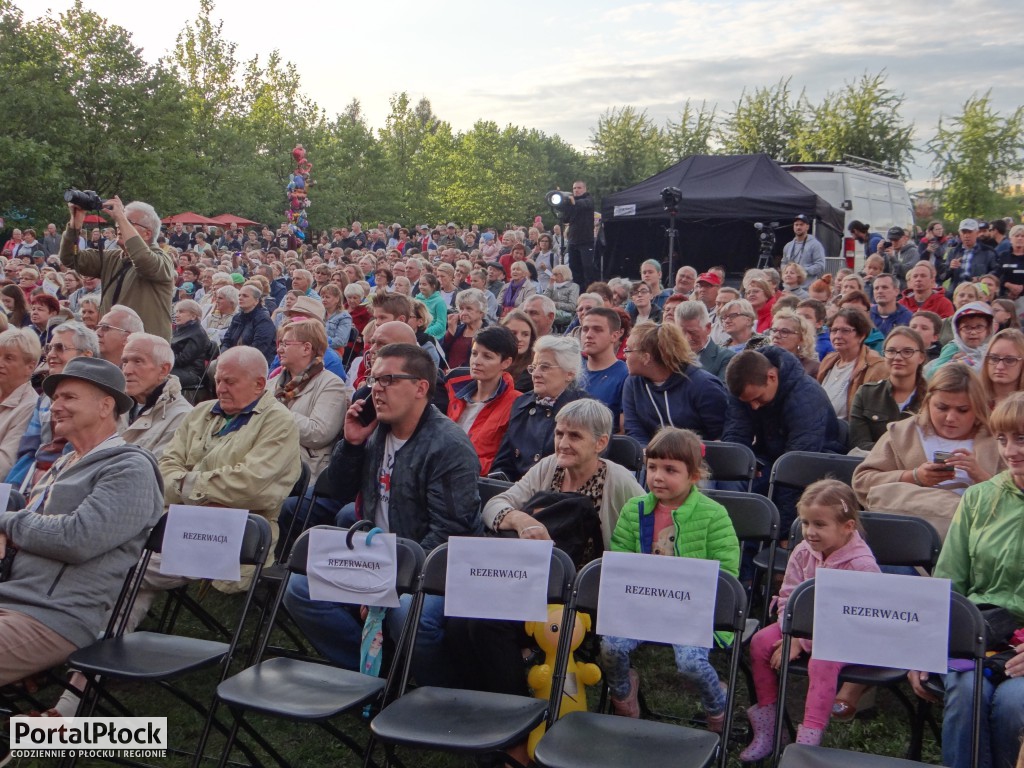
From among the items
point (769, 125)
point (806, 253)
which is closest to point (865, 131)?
point (769, 125)

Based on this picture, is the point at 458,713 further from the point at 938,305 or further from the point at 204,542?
the point at 938,305

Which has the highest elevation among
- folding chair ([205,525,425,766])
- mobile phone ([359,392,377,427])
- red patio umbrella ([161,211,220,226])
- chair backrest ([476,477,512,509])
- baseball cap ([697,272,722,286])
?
red patio umbrella ([161,211,220,226])

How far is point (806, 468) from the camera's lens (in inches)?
183

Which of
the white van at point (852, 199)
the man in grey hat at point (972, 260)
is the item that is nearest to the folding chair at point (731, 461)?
the man in grey hat at point (972, 260)

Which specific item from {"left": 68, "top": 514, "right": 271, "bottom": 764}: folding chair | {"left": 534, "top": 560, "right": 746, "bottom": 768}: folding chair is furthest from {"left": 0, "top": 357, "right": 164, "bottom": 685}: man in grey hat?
{"left": 534, "top": 560, "right": 746, "bottom": 768}: folding chair

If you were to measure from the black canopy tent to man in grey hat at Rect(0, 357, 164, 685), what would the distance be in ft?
41.2

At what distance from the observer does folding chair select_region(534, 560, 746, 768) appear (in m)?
2.75

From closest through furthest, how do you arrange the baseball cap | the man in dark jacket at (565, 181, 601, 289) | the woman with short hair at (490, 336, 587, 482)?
1. the woman with short hair at (490, 336, 587, 482)
2. the baseball cap
3. the man in dark jacket at (565, 181, 601, 289)

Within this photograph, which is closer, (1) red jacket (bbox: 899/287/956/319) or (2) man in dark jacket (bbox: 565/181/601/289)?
(1) red jacket (bbox: 899/287/956/319)

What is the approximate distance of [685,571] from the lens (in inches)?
123

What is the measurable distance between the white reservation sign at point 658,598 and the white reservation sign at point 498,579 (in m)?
0.23

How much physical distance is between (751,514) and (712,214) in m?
11.9

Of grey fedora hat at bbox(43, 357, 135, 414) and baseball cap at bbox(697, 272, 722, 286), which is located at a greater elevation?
baseball cap at bbox(697, 272, 722, 286)

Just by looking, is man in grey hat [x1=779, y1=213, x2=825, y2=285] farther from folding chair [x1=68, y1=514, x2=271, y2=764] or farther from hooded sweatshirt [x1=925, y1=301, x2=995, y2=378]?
folding chair [x1=68, y1=514, x2=271, y2=764]
